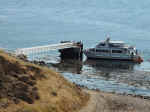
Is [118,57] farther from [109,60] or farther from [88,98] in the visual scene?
[88,98]

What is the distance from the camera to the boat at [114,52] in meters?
84.7

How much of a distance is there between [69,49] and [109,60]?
13586mm

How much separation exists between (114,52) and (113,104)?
63920 millimetres

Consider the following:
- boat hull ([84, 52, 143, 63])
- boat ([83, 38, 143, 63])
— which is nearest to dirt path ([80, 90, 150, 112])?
boat hull ([84, 52, 143, 63])

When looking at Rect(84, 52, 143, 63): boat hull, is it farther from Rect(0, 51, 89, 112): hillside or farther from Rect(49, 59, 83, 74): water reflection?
Rect(0, 51, 89, 112): hillside

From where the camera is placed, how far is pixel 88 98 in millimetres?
24000

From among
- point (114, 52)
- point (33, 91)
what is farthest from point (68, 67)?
point (33, 91)

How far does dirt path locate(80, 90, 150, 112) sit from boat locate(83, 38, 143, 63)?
196 ft

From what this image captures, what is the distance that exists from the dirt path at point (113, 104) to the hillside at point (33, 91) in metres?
0.92

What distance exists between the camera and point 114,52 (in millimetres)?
86625

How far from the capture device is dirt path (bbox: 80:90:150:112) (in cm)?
2181

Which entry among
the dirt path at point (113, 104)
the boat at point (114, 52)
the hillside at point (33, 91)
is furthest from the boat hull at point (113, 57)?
the hillside at point (33, 91)

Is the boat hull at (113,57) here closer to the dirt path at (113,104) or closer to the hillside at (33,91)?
the dirt path at (113,104)

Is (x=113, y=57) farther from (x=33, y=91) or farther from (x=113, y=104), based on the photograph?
(x=33, y=91)
